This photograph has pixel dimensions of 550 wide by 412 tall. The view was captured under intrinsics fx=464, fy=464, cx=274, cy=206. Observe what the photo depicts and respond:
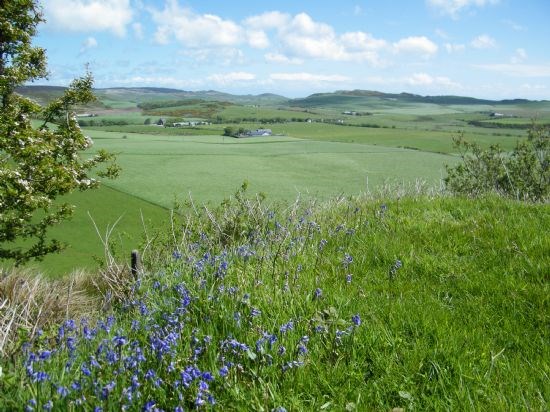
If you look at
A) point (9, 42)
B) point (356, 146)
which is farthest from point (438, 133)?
point (9, 42)

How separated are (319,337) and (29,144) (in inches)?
546

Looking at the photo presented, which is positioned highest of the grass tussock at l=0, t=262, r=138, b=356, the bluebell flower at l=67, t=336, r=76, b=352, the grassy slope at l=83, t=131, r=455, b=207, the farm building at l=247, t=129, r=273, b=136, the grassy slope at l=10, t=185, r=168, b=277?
the bluebell flower at l=67, t=336, r=76, b=352

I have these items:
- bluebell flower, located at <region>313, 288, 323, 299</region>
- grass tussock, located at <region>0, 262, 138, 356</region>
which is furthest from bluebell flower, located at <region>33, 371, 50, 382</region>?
bluebell flower, located at <region>313, 288, 323, 299</region>

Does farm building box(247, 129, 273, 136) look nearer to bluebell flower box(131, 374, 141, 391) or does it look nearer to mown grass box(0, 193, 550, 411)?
mown grass box(0, 193, 550, 411)

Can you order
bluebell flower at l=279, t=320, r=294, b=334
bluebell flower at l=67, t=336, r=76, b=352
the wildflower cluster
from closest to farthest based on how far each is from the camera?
the wildflower cluster < bluebell flower at l=67, t=336, r=76, b=352 < bluebell flower at l=279, t=320, r=294, b=334

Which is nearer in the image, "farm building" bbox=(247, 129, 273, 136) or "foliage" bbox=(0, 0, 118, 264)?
"foliage" bbox=(0, 0, 118, 264)

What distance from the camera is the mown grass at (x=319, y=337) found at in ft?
9.41

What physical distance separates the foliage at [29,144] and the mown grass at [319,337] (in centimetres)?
1031

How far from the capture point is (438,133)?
362 feet

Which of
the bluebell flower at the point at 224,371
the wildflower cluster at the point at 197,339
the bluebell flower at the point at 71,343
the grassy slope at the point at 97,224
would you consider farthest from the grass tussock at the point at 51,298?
the grassy slope at the point at 97,224

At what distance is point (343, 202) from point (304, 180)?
4470 centimetres

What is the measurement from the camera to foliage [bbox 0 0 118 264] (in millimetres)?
13969

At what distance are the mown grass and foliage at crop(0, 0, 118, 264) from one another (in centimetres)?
1031

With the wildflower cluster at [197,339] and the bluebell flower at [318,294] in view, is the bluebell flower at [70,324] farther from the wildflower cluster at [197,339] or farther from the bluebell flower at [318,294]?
the bluebell flower at [318,294]
